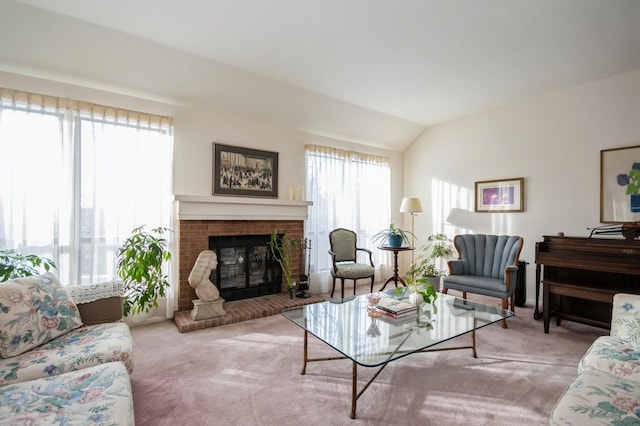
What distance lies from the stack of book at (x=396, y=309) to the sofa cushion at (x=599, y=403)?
3.38ft

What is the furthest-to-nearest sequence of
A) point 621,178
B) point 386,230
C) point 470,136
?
1. point 386,230
2. point 470,136
3. point 621,178

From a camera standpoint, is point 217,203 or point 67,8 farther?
point 217,203

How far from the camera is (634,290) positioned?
2.71 metres

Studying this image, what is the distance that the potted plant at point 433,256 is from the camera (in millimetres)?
4371

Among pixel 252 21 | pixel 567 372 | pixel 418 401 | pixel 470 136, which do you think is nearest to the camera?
pixel 418 401

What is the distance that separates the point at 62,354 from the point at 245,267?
2273 mm

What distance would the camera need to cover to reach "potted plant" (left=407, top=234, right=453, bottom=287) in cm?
437

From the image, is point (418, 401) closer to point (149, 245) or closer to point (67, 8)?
point (149, 245)

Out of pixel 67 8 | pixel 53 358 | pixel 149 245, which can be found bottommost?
pixel 53 358

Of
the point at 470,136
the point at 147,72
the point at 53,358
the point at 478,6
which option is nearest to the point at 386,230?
the point at 470,136

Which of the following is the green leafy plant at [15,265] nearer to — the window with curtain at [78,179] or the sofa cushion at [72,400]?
the window with curtain at [78,179]

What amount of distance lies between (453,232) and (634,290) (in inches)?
84.6

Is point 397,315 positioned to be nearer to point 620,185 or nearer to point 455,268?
point 455,268

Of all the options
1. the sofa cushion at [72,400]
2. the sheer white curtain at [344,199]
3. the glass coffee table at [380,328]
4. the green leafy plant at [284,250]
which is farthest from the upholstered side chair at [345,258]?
the sofa cushion at [72,400]
